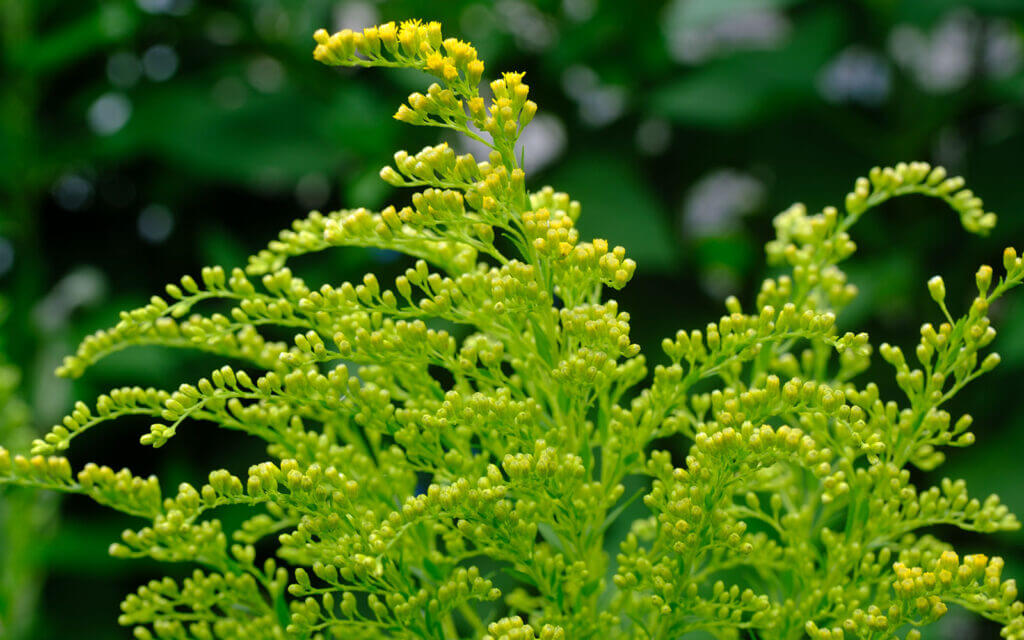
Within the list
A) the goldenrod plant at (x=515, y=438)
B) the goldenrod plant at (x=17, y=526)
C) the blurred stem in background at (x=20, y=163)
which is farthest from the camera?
the blurred stem in background at (x=20, y=163)

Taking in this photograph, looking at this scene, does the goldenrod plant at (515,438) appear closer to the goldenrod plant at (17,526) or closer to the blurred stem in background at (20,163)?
the goldenrod plant at (17,526)

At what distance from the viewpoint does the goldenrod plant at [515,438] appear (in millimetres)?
475

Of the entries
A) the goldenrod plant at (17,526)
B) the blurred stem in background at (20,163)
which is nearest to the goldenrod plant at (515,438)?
the goldenrod plant at (17,526)

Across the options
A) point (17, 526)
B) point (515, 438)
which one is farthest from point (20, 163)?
point (515, 438)

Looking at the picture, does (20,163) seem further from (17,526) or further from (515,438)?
(515,438)

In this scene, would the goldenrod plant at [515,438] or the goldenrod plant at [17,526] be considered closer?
the goldenrod plant at [515,438]

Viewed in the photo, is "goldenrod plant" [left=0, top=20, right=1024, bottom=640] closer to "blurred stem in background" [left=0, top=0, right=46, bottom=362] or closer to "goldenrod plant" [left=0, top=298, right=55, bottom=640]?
"goldenrod plant" [left=0, top=298, right=55, bottom=640]

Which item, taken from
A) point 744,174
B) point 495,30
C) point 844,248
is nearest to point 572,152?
point 495,30

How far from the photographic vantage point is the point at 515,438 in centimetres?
50

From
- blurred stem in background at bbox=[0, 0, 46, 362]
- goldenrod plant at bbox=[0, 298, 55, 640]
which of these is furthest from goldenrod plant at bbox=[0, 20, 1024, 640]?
blurred stem in background at bbox=[0, 0, 46, 362]

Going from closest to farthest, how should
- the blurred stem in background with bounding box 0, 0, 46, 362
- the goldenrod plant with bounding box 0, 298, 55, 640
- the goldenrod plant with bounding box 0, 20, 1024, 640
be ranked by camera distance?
the goldenrod plant with bounding box 0, 20, 1024, 640, the goldenrod plant with bounding box 0, 298, 55, 640, the blurred stem in background with bounding box 0, 0, 46, 362

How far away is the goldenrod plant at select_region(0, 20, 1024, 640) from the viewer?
0.47 meters

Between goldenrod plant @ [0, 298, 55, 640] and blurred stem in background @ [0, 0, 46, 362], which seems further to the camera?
blurred stem in background @ [0, 0, 46, 362]

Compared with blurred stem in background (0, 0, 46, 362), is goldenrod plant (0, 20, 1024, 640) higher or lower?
lower
